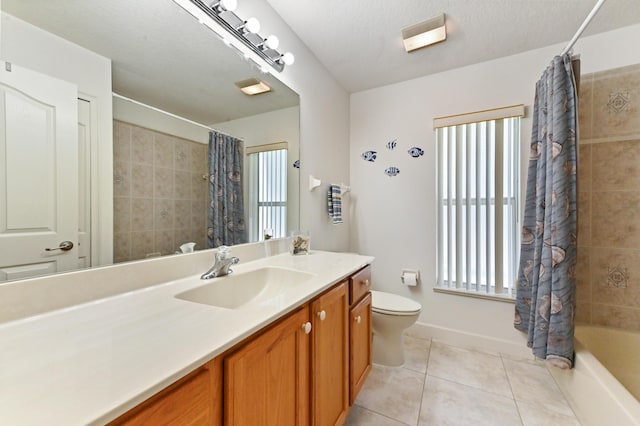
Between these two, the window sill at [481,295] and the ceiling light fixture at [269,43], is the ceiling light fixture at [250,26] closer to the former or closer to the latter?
the ceiling light fixture at [269,43]

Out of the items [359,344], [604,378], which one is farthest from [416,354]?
[604,378]

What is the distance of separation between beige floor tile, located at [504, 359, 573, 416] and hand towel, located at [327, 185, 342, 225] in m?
1.63

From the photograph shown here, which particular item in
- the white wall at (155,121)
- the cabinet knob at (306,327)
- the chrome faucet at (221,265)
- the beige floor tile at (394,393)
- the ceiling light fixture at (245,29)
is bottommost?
Answer: the beige floor tile at (394,393)

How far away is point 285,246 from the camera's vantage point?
5.71ft

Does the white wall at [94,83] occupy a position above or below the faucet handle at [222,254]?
above

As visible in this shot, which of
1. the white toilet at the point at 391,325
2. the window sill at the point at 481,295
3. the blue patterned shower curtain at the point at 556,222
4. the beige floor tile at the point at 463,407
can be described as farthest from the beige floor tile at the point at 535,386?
the white toilet at the point at 391,325

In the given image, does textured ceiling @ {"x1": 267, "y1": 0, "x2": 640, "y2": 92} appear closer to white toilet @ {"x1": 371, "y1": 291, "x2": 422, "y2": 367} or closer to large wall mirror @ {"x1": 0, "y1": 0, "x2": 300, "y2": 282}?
large wall mirror @ {"x1": 0, "y1": 0, "x2": 300, "y2": 282}

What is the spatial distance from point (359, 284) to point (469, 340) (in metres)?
1.43

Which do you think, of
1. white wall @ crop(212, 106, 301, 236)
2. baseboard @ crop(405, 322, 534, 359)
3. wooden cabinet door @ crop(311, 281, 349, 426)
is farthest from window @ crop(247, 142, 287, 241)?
baseboard @ crop(405, 322, 534, 359)

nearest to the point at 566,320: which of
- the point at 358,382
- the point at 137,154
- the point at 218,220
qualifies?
the point at 358,382

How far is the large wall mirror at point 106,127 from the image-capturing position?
69 cm

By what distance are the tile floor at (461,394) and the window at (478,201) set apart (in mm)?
537

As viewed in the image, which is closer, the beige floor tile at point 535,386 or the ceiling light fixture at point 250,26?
the ceiling light fixture at point 250,26

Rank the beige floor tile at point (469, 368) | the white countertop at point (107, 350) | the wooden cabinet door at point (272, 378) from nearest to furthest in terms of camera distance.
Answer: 1. the white countertop at point (107, 350)
2. the wooden cabinet door at point (272, 378)
3. the beige floor tile at point (469, 368)
